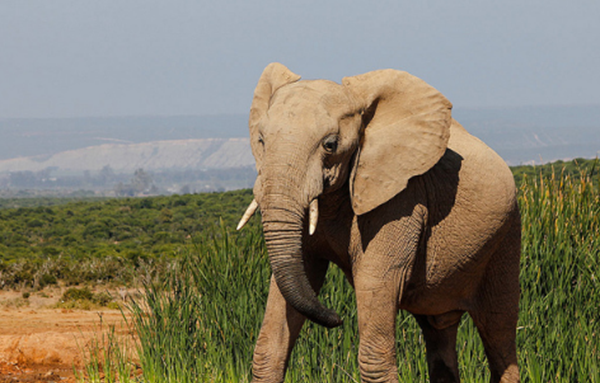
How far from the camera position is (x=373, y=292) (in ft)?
11.3

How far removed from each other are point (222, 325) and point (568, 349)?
2662 mm

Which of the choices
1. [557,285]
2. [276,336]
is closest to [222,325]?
[276,336]

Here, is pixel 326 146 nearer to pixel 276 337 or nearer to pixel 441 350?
pixel 276 337

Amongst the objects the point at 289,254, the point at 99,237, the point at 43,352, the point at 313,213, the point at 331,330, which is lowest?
the point at 43,352

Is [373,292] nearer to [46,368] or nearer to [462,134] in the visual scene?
[462,134]

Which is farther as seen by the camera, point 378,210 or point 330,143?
point 378,210

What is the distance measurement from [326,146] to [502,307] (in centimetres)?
153

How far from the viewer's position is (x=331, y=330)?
579cm

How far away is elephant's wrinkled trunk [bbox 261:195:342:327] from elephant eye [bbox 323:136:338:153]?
29cm

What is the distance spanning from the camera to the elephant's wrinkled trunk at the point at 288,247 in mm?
3035

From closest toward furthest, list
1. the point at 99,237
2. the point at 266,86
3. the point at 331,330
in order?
the point at 266,86
the point at 331,330
the point at 99,237

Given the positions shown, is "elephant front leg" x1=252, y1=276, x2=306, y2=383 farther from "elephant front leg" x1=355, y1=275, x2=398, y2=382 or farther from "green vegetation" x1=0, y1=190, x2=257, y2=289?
"green vegetation" x1=0, y1=190, x2=257, y2=289

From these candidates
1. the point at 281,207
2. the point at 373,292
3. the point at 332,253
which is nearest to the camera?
the point at 281,207

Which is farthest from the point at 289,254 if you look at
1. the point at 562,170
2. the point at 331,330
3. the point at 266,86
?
the point at 562,170
